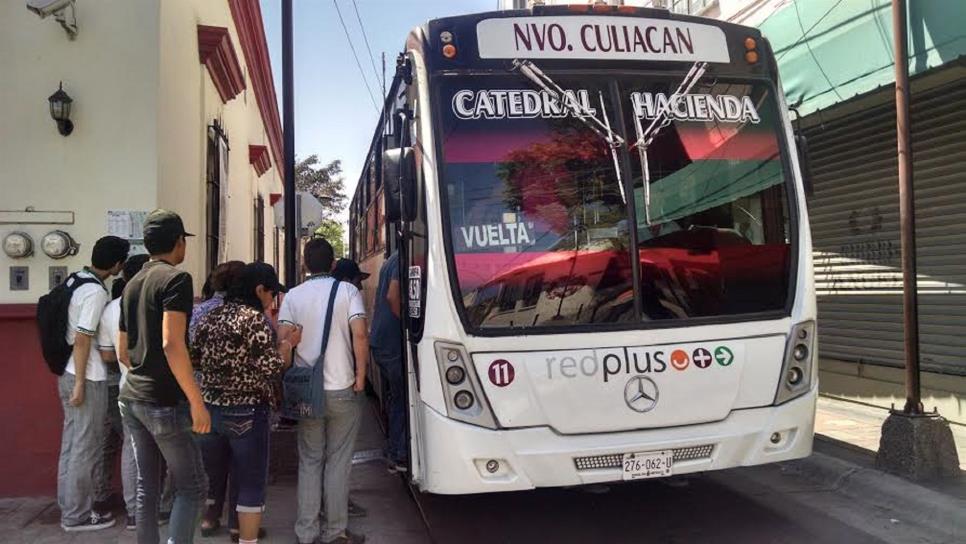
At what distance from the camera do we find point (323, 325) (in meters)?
Answer: 4.69

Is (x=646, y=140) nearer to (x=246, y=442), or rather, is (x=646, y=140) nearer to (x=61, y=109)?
(x=246, y=442)

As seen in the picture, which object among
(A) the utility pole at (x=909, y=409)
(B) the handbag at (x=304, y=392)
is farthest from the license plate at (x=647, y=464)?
(A) the utility pole at (x=909, y=409)

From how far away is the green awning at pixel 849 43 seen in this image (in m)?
6.12

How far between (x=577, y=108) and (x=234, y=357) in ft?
8.16

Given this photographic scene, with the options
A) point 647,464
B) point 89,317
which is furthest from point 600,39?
point 89,317

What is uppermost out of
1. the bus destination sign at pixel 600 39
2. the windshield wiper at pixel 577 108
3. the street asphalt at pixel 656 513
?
the bus destination sign at pixel 600 39

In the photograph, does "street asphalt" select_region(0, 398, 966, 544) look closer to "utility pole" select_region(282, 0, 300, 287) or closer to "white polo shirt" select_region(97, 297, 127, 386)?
"white polo shirt" select_region(97, 297, 127, 386)

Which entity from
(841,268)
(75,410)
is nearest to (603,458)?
(75,410)

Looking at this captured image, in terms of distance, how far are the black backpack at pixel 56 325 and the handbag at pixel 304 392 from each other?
5.28 ft

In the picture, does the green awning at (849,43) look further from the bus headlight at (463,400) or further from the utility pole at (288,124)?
the utility pole at (288,124)

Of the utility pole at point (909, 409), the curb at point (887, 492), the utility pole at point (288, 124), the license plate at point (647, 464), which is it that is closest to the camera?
the license plate at point (647, 464)

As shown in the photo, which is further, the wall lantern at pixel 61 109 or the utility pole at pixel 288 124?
the utility pole at pixel 288 124

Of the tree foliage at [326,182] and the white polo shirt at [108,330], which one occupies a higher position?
the tree foliage at [326,182]

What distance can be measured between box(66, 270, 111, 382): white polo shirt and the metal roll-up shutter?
285 inches
